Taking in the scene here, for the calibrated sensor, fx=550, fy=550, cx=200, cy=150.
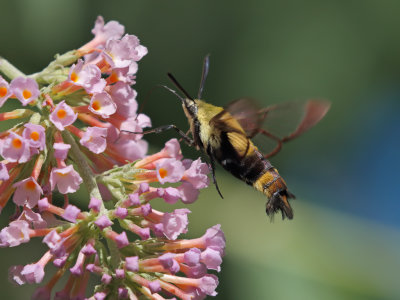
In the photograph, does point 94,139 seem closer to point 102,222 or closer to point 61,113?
point 61,113

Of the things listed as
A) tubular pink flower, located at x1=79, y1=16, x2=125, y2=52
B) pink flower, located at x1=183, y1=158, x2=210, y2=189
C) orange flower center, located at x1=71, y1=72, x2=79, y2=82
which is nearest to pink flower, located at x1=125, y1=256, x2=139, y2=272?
pink flower, located at x1=183, y1=158, x2=210, y2=189

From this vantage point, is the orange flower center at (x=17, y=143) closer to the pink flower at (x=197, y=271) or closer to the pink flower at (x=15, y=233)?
the pink flower at (x=15, y=233)

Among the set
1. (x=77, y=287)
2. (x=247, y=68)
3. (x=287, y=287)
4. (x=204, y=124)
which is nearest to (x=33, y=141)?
(x=77, y=287)

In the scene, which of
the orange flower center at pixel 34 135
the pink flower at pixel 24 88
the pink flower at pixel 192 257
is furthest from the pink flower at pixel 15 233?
the pink flower at pixel 192 257

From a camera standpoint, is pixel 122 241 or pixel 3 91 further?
pixel 3 91

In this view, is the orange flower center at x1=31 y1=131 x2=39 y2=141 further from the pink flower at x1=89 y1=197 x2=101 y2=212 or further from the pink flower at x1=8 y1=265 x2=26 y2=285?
the pink flower at x1=8 y1=265 x2=26 y2=285

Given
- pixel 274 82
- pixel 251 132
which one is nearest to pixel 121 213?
pixel 251 132
